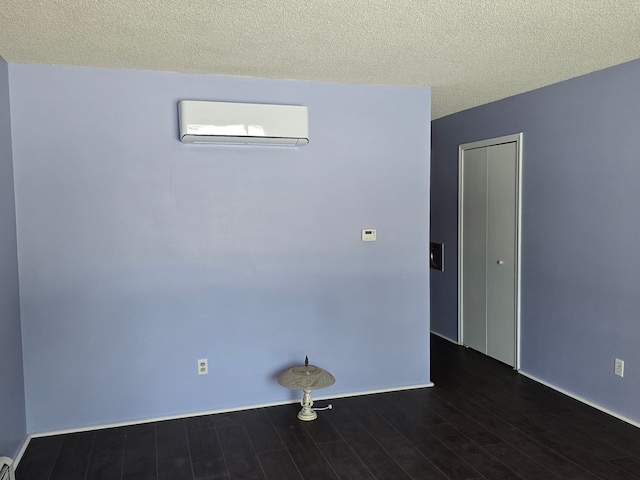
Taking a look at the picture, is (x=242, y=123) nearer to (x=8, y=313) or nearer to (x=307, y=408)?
(x=8, y=313)

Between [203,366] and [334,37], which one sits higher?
[334,37]

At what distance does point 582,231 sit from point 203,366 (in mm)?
2772

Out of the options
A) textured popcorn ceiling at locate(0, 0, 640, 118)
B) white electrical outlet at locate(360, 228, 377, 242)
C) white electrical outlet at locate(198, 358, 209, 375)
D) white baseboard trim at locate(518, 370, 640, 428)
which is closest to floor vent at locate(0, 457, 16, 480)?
white electrical outlet at locate(198, 358, 209, 375)

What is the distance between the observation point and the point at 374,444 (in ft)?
9.71

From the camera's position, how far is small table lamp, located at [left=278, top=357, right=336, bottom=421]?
3.26 metres

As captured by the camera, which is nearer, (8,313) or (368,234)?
(8,313)

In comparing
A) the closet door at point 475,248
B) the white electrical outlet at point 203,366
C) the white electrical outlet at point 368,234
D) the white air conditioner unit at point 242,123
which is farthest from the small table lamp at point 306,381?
the closet door at point 475,248

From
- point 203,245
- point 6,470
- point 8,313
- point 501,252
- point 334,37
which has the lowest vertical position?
point 6,470

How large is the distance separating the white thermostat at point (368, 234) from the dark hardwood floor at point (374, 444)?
1147 millimetres

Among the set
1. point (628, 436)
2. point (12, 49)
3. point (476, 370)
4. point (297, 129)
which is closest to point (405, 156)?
point (297, 129)

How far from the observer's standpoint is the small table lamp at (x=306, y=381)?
326 centimetres

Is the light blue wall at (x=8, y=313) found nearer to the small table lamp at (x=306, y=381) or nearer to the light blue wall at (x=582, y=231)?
the small table lamp at (x=306, y=381)

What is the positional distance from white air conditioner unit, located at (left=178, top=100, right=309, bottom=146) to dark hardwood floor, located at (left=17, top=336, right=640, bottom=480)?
1831 mm

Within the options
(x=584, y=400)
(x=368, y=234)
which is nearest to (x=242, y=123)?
(x=368, y=234)
